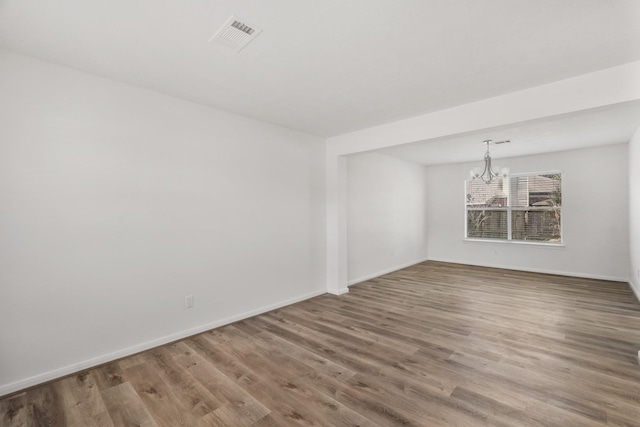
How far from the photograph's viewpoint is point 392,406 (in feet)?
6.59

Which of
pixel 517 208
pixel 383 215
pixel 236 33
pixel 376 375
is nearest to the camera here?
pixel 236 33

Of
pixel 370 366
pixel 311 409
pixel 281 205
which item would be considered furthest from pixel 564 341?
pixel 281 205

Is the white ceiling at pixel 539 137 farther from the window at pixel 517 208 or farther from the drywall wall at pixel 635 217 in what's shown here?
the window at pixel 517 208

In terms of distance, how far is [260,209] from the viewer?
385 cm

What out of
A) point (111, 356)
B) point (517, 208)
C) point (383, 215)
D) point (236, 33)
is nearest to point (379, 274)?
point (383, 215)

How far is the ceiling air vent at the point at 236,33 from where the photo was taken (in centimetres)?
190

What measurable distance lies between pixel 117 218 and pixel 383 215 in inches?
185

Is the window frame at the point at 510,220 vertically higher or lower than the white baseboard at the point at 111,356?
higher

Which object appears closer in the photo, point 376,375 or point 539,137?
point 376,375

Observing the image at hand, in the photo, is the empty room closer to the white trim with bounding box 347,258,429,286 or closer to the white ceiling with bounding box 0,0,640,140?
the white ceiling with bounding box 0,0,640,140

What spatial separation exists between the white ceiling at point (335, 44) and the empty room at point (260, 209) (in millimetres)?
19

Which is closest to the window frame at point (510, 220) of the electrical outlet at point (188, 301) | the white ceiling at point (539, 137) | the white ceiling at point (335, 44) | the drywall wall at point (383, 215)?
the white ceiling at point (539, 137)

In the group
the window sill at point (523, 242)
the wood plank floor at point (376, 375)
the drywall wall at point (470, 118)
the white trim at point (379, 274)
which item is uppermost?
the drywall wall at point (470, 118)

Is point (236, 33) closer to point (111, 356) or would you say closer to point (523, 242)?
point (111, 356)
